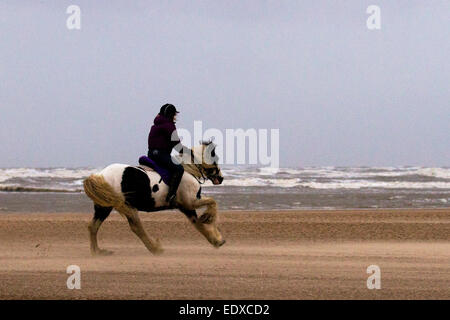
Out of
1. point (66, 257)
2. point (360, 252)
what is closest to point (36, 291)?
point (66, 257)

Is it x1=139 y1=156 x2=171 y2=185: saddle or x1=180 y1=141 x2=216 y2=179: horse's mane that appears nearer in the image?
x1=139 y1=156 x2=171 y2=185: saddle

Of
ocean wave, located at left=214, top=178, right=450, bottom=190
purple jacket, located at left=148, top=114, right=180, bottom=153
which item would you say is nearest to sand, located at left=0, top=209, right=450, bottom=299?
purple jacket, located at left=148, top=114, right=180, bottom=153

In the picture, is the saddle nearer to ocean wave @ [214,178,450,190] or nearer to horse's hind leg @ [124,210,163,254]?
horse's hind leg @ [124,210,163,254]

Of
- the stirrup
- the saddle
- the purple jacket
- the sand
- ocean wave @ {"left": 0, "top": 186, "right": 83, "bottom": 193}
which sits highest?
the purple jacket

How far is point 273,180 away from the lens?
44094 mm

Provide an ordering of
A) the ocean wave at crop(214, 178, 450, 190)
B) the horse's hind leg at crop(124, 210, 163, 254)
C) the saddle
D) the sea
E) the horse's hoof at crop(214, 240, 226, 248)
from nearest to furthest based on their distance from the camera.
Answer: the saddle < the horse's hind leg at crop(124, 210, 163, 254) < the horse's hoof at crop(214, 240, 226, 248) < the sea < the ocean wave at crop(214, 178, 450, 190)

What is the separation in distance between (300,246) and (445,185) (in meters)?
29.8

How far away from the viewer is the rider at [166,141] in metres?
11.1

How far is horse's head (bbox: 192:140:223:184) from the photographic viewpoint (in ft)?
38.3

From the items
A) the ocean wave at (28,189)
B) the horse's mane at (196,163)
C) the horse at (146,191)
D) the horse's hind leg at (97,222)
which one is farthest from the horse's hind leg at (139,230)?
the ocean wave at (28,189)

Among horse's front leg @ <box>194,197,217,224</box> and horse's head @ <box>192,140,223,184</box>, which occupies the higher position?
horse's head @ <box>192,140,223,184</box>

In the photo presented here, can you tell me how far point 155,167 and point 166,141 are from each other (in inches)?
18.0
